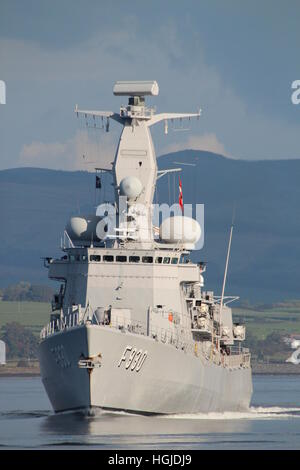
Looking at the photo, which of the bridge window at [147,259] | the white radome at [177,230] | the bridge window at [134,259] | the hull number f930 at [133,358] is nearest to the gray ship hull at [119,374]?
the hull number f930 at [133,358]

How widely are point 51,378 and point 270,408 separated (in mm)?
21824

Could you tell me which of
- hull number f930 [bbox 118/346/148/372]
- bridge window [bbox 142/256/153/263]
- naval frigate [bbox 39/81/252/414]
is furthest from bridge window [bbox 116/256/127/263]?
hull number f930 [bbox 118/346/148/372]

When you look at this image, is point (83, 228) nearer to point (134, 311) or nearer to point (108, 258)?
point (108, 258)

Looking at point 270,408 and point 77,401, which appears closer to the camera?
point 77,401

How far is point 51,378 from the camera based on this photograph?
60.4 metres

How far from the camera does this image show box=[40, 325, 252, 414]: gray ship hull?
5569 cm

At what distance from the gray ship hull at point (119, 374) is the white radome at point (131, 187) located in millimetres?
7663

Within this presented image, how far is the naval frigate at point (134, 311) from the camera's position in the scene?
185 ft

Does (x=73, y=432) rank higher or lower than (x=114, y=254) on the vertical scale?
lower

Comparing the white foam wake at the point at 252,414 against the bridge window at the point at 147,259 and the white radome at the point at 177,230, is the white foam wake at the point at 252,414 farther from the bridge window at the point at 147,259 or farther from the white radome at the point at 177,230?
the white radome at the point at 177,230

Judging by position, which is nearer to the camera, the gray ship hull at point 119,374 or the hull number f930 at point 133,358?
the gray ship hull at point 119,374
